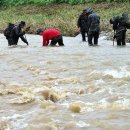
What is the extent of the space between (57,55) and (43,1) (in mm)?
30931

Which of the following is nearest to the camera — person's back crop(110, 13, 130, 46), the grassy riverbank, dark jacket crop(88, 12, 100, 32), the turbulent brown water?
the turbulent brown water

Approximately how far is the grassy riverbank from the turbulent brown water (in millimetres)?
10108

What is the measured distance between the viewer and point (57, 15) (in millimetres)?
33312

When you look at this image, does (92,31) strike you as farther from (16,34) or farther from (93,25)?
(16,34)

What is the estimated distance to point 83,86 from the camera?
31.5 feet

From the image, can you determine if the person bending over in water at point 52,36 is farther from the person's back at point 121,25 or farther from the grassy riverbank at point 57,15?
the grassy riverbank at point 57,15

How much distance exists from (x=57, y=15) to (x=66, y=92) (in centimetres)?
2472

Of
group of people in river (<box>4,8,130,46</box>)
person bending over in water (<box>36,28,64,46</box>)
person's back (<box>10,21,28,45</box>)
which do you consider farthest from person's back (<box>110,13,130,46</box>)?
person's back (<box>10,21,28,45</box>)

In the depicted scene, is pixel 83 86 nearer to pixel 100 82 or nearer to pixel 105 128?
pixel 100 82

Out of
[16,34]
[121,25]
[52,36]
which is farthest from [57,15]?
[121,25]

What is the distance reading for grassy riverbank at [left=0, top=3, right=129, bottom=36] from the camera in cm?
2529

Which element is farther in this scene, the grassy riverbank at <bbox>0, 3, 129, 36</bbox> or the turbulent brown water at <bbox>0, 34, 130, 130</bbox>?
the grassy riverbank at <bbox>0, 3, 129, 36</bbox>

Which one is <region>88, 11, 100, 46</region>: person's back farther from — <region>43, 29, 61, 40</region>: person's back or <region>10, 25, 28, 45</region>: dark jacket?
<region>10, 25, 28, 45</region>: dark jacket

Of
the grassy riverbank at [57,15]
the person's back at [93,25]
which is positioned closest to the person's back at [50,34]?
the person's back at [93,25]
